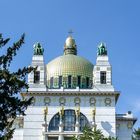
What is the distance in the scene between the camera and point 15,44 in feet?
104

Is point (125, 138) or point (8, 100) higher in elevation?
point (125, 138)

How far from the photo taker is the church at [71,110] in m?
72.8

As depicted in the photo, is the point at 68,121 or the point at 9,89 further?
the point at 68,121

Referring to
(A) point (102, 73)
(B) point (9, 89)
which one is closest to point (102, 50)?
(A) point (102, 73)

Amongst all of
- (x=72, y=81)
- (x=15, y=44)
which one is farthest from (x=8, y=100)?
(x=72, y=81)

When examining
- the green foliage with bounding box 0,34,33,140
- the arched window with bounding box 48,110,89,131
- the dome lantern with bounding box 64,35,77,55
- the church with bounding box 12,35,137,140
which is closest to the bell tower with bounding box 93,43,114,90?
the church with bounding box 12,35,137,140

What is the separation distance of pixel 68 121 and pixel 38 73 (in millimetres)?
7699

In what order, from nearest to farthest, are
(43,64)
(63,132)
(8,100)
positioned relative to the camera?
(8,100) < (63,132) < (43,64)

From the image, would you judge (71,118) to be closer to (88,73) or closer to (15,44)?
(88,73)

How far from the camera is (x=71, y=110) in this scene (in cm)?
7400

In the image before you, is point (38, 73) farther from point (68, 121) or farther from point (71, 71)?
point (68, 121)

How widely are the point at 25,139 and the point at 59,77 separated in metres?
10.9

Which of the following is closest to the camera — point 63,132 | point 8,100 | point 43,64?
point 8,100

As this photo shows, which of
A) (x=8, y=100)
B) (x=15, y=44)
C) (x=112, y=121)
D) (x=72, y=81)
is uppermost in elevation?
(x=72, y=81)
